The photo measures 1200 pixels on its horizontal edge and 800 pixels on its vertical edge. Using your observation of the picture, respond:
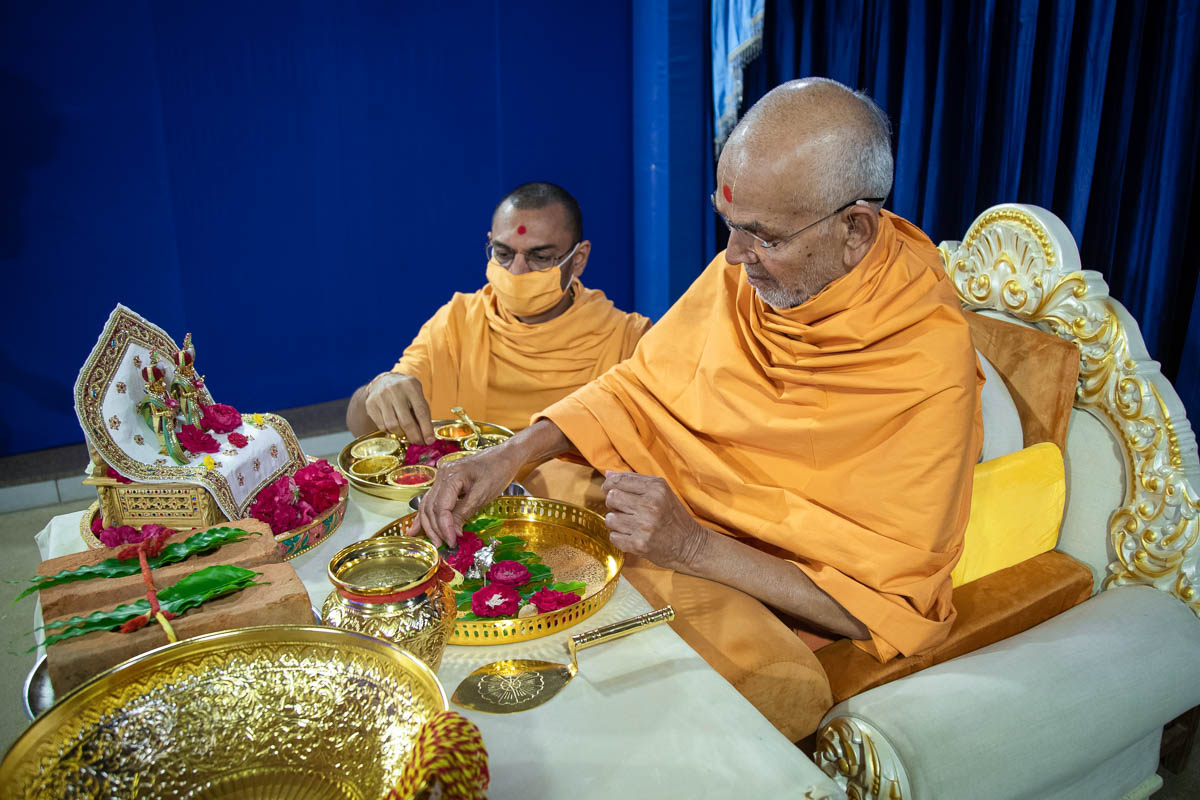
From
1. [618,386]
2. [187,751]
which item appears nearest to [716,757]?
→ [187,751]

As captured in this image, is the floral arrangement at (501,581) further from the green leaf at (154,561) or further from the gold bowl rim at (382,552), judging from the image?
the green leaf at (154,561)

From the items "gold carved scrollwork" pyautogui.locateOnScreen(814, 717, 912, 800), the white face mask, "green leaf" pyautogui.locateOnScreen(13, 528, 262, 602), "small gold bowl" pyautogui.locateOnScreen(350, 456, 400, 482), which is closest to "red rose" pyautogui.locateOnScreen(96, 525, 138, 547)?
"green leaf" pyautogui.locateOnScreen(13, 528, 262, 602)

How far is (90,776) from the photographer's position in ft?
2.85

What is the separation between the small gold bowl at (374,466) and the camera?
188 centimetres

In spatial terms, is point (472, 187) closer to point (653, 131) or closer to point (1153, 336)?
point (653, 131)

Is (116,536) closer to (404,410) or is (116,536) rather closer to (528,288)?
(404,410)

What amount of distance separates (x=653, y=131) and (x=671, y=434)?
3.31m

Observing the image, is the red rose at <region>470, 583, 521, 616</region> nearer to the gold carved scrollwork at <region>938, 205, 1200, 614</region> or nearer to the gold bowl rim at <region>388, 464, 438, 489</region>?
the gold bowl rim at <region>388, 464, 438, 489</region>

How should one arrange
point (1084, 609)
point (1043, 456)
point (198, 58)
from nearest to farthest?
point (1084, 609) < point (1043, 456) < point (198, 58)

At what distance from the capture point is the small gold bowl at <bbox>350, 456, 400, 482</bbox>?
188 cm

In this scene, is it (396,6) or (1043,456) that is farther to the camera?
(396,6)

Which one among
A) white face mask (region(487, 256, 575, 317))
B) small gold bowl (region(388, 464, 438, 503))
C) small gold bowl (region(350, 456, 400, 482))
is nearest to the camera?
small gold bowl (region(388, 464, 438, 503))

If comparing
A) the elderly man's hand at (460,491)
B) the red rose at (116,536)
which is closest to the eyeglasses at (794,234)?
the elderly man's hand at (460,491)

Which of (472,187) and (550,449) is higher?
(472,187)
